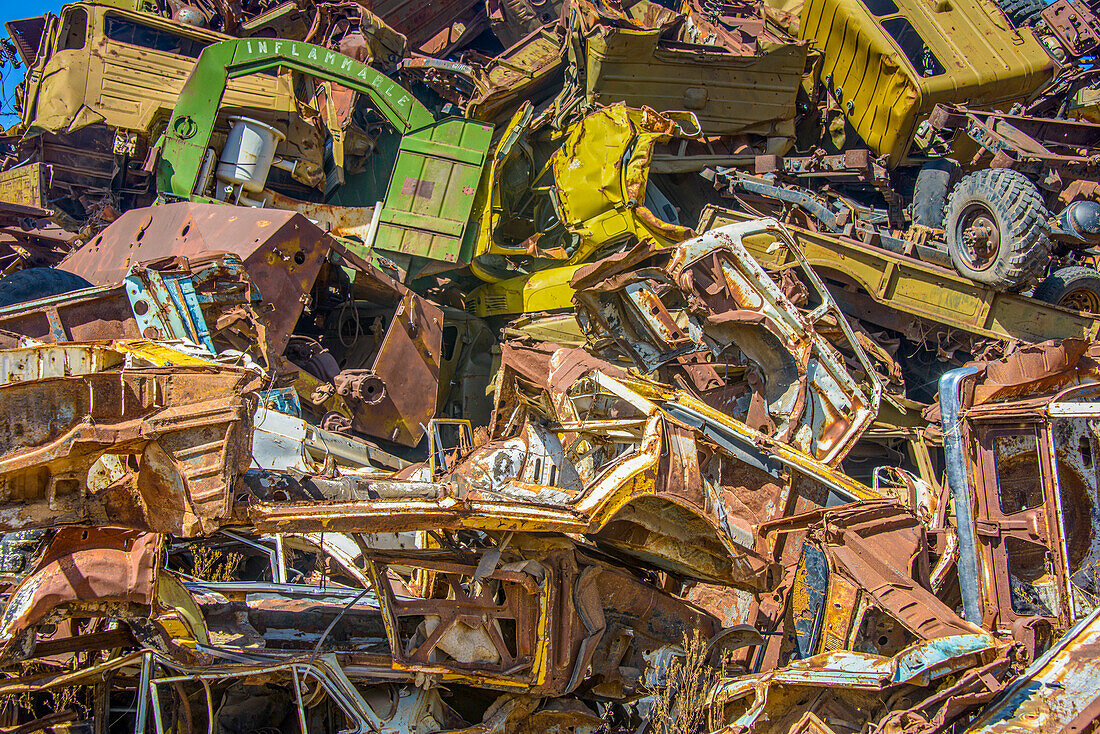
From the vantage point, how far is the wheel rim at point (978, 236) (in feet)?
22.1

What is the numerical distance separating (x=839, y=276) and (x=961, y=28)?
304cm

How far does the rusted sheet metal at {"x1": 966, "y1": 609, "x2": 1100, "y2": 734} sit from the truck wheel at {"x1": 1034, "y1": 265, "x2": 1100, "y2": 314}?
16.7ft

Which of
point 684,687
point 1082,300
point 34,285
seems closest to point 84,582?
point 684,687

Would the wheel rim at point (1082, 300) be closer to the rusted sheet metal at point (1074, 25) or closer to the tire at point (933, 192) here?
the tire at point (933, 192)

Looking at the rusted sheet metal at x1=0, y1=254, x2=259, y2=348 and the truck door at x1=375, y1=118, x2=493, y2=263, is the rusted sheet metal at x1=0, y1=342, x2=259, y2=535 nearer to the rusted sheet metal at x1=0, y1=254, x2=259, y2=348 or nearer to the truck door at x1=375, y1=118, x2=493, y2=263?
the rusted sheet metal at x1=0, y1=254, x2=259, y2=348

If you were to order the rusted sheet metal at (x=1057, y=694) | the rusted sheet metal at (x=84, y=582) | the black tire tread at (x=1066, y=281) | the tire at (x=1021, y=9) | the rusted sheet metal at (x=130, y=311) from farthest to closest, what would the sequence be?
the tire at (x=1021, y=9) < the black tire tread at (x=1066, y=281) < the rusted sheet metal at (x=130, y=311) < the rusted sheet metal at (x=84, y=582) < the rusted sheet metal at (x=1057, y=694)

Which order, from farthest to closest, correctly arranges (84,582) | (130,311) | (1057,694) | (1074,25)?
(1074,25)
(130,311)
(84,582)
(1057,694)

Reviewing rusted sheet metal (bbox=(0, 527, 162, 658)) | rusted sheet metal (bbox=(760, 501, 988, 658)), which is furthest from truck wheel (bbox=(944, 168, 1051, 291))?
rusted sheet metal (bbox=(0, 527, 162, 658))

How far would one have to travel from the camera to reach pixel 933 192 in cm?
787

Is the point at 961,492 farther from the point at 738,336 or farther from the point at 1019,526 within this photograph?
the point at 738,336

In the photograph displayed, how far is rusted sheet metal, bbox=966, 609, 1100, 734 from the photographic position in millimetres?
2516

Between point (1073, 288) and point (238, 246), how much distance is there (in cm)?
701

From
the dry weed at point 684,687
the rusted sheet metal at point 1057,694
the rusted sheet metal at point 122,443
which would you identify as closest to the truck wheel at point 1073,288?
the rusted sheet metal at point 1057,694

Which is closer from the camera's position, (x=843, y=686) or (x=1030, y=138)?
(x=843, y=686)
